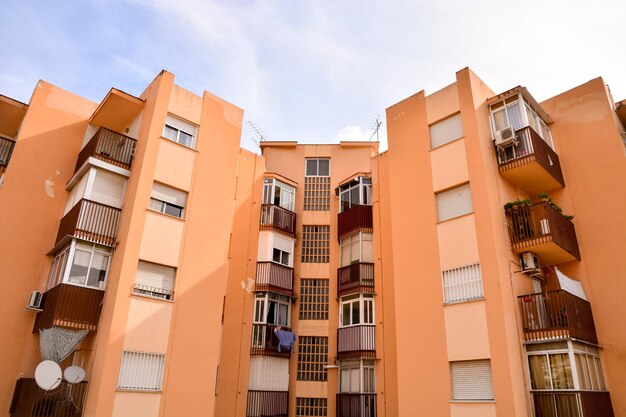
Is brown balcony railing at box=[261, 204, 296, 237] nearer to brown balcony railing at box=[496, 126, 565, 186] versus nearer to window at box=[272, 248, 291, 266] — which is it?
window at box=[272, 248, 291, 266]

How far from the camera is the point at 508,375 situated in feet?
51.9

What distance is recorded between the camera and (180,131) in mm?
21125

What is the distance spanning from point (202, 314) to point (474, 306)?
10.4 metres

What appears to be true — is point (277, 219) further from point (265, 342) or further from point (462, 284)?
point (462, 284)

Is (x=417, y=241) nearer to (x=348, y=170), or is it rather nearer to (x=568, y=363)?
(x=568, y=363)

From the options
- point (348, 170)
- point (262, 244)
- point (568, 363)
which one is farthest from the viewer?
point (348, 170)

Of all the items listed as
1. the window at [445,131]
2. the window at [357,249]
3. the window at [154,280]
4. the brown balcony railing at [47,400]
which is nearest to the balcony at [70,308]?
the window at [154,280]

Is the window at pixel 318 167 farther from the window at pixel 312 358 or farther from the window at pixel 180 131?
the window at pixel 312 358

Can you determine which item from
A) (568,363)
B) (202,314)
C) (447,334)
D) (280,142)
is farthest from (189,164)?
(568,363)

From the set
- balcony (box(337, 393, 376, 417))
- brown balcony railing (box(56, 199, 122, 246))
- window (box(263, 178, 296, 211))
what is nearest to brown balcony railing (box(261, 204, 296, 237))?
window (box(263, 178, 296, 211))

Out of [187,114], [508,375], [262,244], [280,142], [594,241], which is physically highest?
[280,142]

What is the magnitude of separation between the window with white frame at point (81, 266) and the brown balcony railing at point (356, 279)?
38.0 feet

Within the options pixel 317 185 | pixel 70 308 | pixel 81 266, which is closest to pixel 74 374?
pixel 70 308

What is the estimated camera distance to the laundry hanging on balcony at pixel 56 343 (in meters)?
16.3
